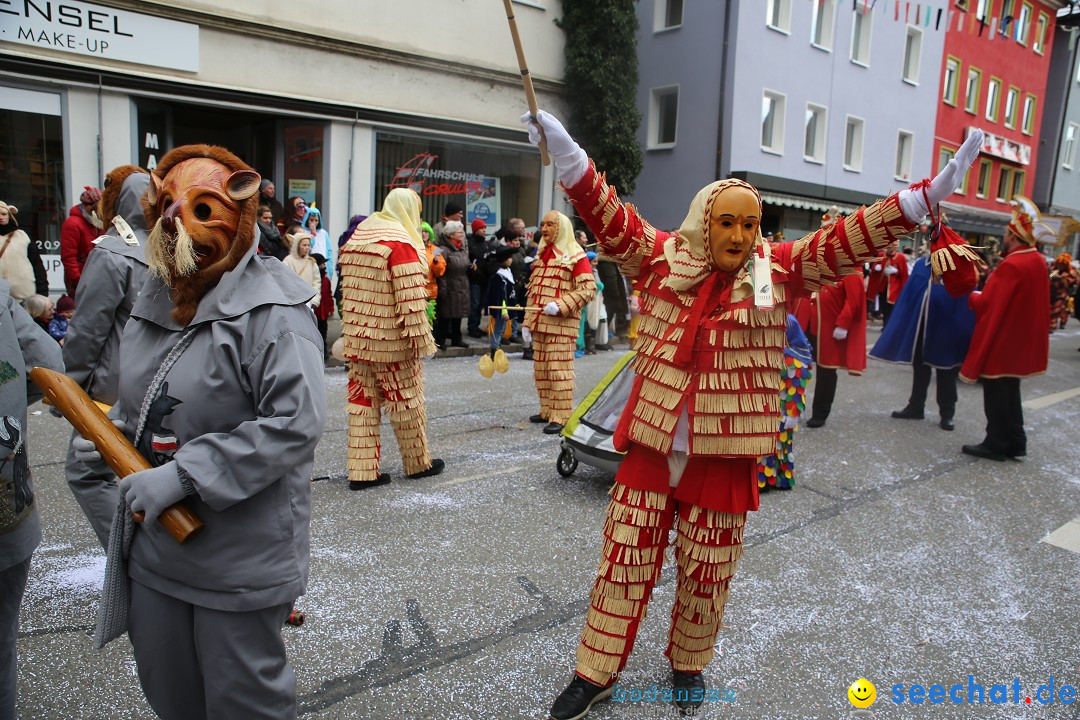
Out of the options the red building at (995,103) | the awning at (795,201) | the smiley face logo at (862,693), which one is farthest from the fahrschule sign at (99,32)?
the red building at (995,103)

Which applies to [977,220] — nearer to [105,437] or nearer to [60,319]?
[60,319]

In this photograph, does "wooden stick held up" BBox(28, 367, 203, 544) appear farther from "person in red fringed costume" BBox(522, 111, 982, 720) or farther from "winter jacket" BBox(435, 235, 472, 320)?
"winter jacket" BBox(435, 235, 472, 320)

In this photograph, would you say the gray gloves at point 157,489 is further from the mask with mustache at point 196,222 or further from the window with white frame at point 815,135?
the window with white frame at point 815,135

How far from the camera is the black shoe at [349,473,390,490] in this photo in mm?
4957

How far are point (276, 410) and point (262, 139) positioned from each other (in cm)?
1281

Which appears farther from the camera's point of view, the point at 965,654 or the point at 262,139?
Answer: the point at 262,139

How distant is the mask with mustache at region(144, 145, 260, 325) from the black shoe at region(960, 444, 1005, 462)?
6.61 meters

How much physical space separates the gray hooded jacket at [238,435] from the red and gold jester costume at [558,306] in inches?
181

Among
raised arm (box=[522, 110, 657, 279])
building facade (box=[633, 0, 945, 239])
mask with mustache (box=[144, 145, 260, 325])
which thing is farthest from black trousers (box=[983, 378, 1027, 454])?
building facade (box=[633, 0, 945, 239])

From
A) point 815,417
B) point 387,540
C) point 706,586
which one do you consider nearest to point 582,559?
point 387,540

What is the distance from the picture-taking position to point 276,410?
184 centimetres

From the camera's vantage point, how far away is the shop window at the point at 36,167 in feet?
32.7

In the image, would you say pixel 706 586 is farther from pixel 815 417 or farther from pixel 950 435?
pixel 950 435

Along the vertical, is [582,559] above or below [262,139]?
below
